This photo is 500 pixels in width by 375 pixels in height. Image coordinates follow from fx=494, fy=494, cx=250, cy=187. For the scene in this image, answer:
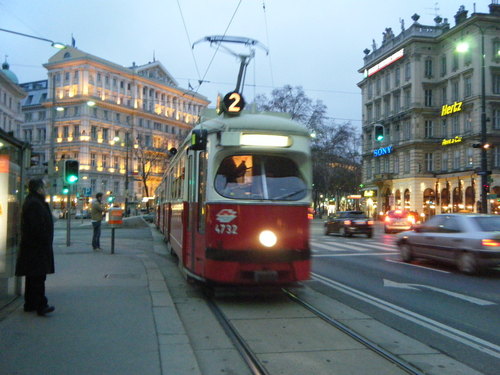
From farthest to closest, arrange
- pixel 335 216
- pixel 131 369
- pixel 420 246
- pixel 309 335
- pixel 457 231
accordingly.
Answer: pixel 335 216 → pixel 420 246 → pixel 457 231 → pixel 309 335 → pixel 131 369

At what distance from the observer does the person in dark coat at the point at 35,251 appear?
21.7 feet

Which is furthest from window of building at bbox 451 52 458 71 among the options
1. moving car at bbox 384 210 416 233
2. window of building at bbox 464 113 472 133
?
moving car at bbox 384 210 416 233

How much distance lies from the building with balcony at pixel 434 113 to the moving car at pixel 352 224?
22060 millimetres

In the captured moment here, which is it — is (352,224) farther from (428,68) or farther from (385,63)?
(385,63)

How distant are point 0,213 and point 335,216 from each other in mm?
23166

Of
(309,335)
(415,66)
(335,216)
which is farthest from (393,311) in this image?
(415,66)

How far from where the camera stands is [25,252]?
662 centimetres

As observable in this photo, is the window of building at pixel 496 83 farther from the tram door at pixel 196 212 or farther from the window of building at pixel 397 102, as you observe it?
the tram door at pixel 196 212

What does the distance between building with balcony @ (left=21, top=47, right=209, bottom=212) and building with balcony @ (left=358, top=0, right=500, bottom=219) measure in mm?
34304

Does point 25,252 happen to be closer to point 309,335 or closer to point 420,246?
point 309,335

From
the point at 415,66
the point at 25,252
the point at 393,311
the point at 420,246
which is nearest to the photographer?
the point at 25,252

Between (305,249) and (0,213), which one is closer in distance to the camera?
(0,213)

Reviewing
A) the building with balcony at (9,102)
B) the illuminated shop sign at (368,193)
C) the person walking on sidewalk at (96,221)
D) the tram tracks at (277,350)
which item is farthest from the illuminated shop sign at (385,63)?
the tram tracks at (277,350)

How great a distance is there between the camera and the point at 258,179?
26.5 feet
